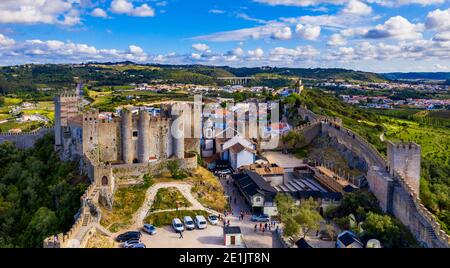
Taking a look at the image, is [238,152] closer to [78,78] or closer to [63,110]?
[63,110]

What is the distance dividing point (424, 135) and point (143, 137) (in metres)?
42.7

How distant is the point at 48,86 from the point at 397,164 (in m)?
105

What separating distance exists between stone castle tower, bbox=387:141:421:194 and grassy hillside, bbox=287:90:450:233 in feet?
8.63

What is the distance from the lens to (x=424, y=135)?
184 ft

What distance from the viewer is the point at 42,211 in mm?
23922

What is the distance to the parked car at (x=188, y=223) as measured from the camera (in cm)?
2153

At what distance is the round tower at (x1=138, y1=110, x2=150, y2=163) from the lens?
88.6 ft

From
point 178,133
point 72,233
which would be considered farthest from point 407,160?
point 72,233

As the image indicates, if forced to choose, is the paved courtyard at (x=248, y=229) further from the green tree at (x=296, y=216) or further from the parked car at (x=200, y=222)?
the parked car at (x=200, y=222)

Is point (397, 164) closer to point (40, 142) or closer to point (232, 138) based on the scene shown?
point (232, 138)

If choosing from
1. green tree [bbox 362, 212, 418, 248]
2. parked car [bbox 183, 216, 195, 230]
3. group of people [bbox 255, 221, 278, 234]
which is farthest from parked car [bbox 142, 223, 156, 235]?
green tree [bbox 362, 212, 418, 248]

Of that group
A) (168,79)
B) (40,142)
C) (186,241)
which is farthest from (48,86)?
(186,241)

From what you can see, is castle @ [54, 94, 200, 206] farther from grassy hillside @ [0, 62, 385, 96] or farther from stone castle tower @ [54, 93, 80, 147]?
grassy hillside @ [0, 62, 385, 96]

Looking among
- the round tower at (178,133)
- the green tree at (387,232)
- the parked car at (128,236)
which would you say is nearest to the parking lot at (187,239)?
the parked car at (128,236)
